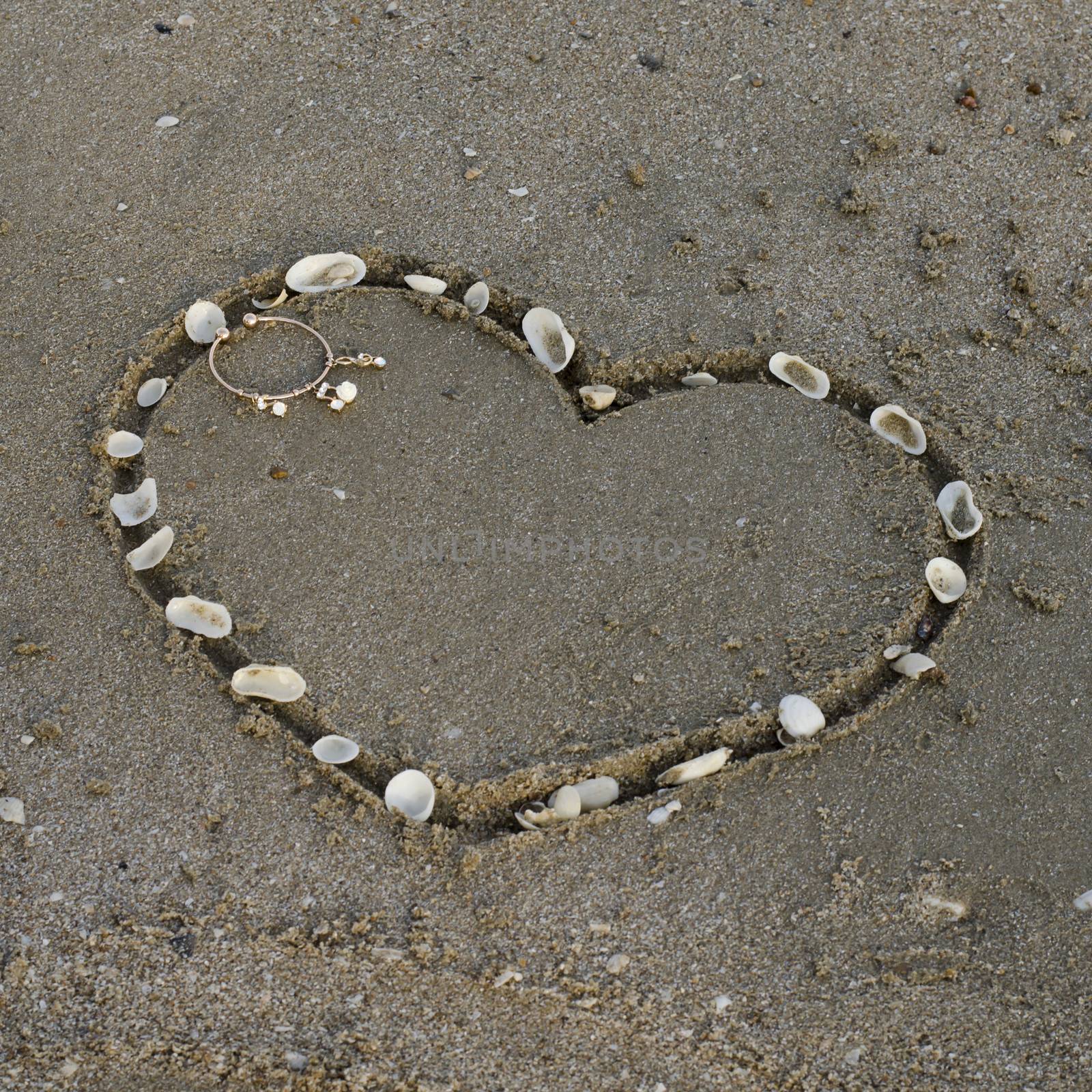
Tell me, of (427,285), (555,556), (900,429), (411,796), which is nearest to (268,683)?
(411,796)

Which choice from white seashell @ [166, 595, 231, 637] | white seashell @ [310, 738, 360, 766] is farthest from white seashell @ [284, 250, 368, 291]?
white seashell @ [310, 738, 360, 766]

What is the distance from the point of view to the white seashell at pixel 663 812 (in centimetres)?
261

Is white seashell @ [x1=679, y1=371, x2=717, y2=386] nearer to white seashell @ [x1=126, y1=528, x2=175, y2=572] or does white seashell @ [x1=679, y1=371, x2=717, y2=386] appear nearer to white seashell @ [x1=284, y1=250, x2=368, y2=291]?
white seashell @ [x1=284, y1=250, x2=368, y2=291]

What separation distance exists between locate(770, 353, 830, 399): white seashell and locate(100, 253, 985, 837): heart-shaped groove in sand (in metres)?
0.05

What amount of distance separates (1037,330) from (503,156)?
71.0 inches

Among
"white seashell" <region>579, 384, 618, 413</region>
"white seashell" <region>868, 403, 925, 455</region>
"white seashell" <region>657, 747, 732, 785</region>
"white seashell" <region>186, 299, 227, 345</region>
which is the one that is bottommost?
"white seashell" <region>657, 747, 732, 785</region>

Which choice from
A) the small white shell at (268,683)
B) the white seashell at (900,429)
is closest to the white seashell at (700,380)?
the white seashell at (900,429)

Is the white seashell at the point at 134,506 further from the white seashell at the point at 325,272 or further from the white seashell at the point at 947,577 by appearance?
the white seashell at the point at 947,577

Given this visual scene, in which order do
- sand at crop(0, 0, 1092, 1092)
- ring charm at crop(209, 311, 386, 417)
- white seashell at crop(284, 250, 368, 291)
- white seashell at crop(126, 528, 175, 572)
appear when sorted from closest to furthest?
sand at crop(0, 0, 1092, 1092), white seashell at crop(126, 528, 175, 572), ring charm at crop(209, 311, 386, 417), white seashell at crop(284, 250, 368, 291)

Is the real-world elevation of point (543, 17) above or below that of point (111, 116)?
above

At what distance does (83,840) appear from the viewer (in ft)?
Answer: 8.47

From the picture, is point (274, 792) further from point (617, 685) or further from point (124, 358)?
point (124, 358)

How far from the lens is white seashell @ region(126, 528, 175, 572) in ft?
9.75

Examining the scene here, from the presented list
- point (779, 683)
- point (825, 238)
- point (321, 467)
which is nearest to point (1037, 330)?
point (825, 238)
